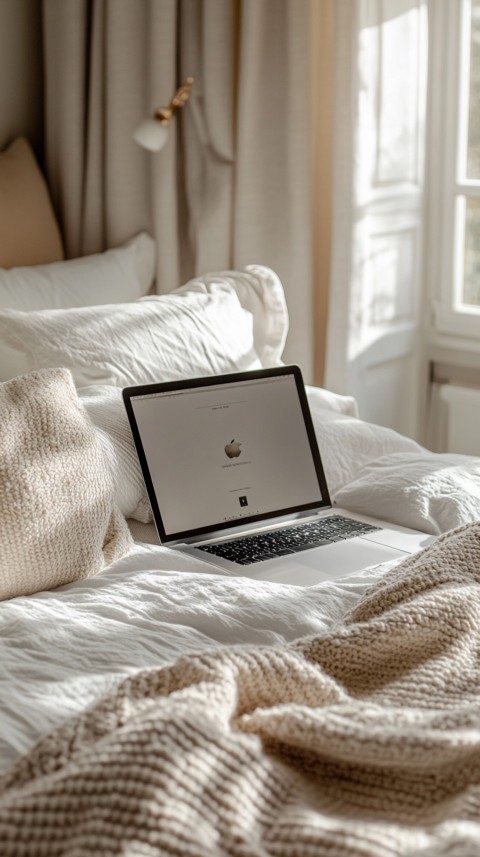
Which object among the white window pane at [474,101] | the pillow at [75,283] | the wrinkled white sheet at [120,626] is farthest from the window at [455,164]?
the wrinkled white sheet at [120,626]

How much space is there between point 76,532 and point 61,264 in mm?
1180

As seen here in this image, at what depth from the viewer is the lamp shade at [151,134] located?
8.59 ft

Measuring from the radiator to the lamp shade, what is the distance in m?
1.07

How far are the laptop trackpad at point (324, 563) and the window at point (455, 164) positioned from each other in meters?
1.48

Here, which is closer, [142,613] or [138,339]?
[142,613]

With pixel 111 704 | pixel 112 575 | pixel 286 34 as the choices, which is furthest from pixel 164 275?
pixel 111 704

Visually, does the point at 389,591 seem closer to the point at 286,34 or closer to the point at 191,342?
the point at 191,342

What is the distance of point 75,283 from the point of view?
248 centimetres

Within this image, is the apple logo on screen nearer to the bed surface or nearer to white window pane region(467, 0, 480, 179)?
the bed surface

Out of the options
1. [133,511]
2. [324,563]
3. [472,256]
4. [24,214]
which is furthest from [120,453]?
[472,256]

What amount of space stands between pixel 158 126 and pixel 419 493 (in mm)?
1277

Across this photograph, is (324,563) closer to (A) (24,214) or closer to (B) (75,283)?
(B) (75,283)

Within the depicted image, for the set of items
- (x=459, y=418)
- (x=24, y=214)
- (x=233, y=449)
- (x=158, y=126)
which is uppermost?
(x=158, y=126)

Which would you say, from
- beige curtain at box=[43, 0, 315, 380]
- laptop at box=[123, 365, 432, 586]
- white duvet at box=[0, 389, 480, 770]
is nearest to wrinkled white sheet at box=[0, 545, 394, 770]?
white duvet at box=[0, 389, 480, 770]
